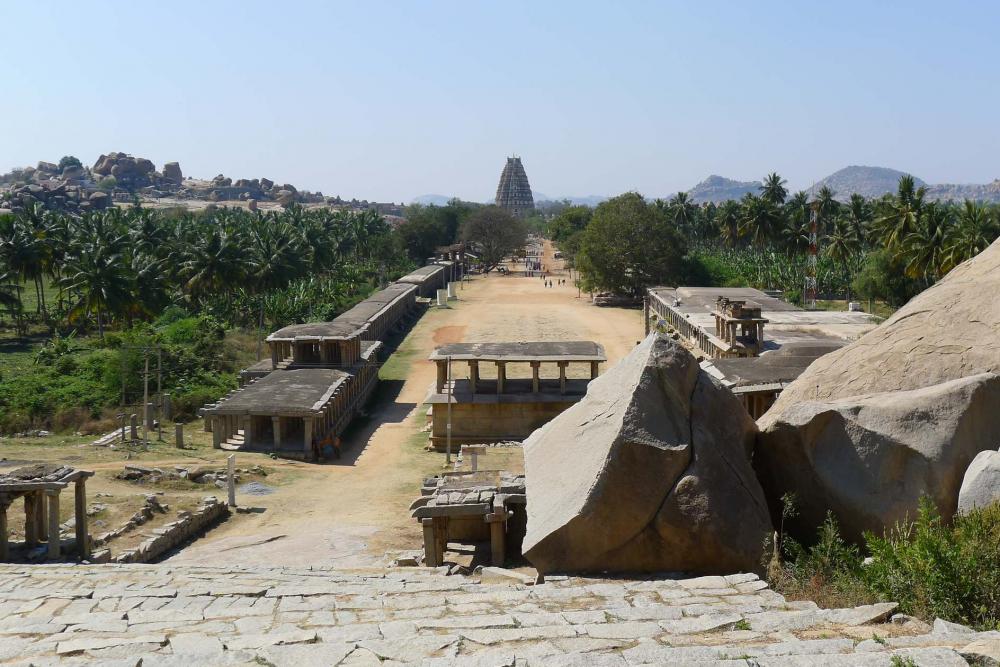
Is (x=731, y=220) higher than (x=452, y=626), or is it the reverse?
(x=731, y=220)

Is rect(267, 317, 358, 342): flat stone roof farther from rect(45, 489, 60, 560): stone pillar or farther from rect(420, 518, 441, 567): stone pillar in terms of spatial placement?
rect(420, 518, 441, 567): stone pillar

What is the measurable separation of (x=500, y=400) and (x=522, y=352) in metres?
2.34

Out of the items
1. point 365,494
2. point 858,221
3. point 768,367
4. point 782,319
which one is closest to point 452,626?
point 365,494

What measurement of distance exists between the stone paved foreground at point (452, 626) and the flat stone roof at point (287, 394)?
16174mm

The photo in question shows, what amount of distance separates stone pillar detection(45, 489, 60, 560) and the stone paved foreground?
4.47m

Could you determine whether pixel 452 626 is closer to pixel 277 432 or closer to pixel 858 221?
pixel 277 432

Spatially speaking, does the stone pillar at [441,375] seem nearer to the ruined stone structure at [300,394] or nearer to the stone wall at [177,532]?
the ruined stone structure at [300,394]

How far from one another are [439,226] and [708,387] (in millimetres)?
99521

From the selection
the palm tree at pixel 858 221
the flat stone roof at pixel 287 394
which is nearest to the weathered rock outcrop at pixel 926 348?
the flat stone roof at pixel 287 394

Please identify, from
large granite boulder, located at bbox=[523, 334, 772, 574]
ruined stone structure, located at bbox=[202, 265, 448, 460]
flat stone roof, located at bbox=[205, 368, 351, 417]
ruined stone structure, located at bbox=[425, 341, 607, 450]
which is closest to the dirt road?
ruined stone structure, located at bbox=[202, 265, 448, 460]

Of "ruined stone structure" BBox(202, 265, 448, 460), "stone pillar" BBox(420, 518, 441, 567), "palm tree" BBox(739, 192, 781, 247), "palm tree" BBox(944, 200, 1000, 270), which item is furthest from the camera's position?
"palm tree" BBox(739, 192, 781, 247)

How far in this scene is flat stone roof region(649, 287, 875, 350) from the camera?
1603 inches

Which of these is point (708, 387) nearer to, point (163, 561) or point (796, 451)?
point (796, 451)

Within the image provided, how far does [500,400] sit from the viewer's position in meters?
32.9
